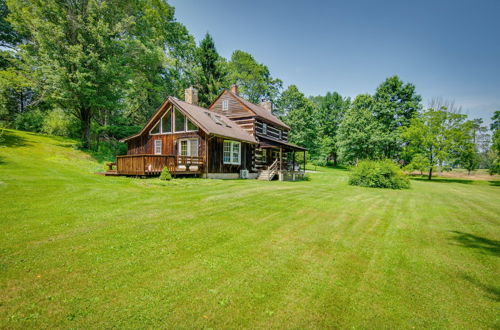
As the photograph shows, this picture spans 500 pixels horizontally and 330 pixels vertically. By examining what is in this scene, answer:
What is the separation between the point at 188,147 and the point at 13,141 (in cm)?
1597

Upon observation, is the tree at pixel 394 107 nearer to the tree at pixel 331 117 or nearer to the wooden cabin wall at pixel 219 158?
the tree at pixel 331 117

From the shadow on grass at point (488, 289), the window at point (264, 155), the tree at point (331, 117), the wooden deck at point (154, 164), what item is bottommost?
the shadow on grass at point (488, 289)

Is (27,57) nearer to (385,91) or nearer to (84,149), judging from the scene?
(84,149)

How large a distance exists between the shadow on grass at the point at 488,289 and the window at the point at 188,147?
16.8 meters

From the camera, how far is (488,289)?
11.7 feet

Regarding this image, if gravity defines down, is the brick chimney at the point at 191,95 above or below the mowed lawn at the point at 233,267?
above

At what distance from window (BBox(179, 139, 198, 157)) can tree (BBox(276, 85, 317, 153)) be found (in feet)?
99.8

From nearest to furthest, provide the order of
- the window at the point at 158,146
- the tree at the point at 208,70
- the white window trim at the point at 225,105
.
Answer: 1. the window at the point at 158,146
2. the white window trim at the point at 225,105
3. the tree at the point at 208,70

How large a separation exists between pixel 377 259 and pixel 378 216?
3.71 metres

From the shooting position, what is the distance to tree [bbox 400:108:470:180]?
2895 cm

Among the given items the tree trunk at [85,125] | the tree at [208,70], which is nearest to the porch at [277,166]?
the tree at [208,70]

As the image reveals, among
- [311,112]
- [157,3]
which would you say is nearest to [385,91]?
[311,112]

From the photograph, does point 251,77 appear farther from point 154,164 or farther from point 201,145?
point 154,164

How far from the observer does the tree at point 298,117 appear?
45375 millimetres
